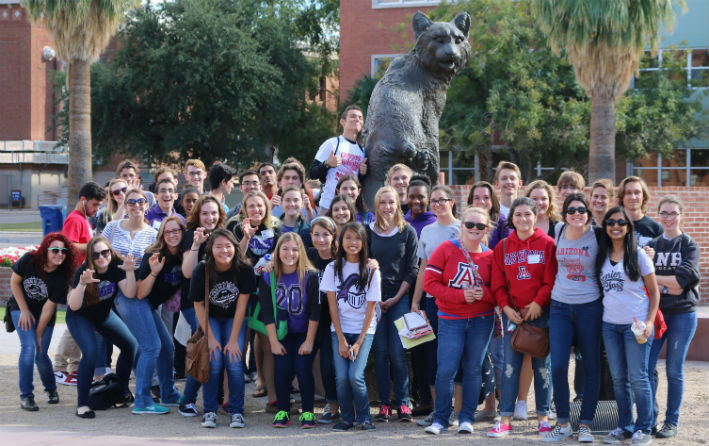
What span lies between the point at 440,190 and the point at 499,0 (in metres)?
21.0

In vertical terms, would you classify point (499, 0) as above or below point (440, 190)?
above

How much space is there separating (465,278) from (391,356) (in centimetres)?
95

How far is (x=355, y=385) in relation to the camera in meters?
6.30

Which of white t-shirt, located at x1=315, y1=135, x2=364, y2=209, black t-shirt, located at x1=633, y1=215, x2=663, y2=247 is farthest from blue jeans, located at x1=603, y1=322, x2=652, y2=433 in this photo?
white t-shirt, located at x1=315, y1=135, x2=364, y2=209

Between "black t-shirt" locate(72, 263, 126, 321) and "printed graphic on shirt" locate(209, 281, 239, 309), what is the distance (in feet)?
2.90

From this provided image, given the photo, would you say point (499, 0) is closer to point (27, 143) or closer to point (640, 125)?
point (640, 125)

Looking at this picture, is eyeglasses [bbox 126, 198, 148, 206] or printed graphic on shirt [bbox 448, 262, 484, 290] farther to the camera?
eyeglasses [bbox 126, 198, 148, 206]

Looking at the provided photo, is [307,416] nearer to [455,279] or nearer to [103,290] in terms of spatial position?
[455,279]

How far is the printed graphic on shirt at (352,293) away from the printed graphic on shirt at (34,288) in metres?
2.60

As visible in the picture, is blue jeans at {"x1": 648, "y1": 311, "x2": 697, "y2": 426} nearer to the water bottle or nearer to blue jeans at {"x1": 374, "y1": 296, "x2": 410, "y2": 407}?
blue jeans at {"x1": 374, "y1": 296, "x2": 410, "y2": 407}

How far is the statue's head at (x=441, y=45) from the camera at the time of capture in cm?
826

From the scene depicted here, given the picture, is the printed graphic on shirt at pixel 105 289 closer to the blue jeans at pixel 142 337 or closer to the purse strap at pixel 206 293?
the blue jeans at pixel 142 337

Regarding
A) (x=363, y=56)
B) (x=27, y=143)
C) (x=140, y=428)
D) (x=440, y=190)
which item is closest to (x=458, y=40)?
(x=440, y=190)

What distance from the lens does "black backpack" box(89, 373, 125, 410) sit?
6.95m
